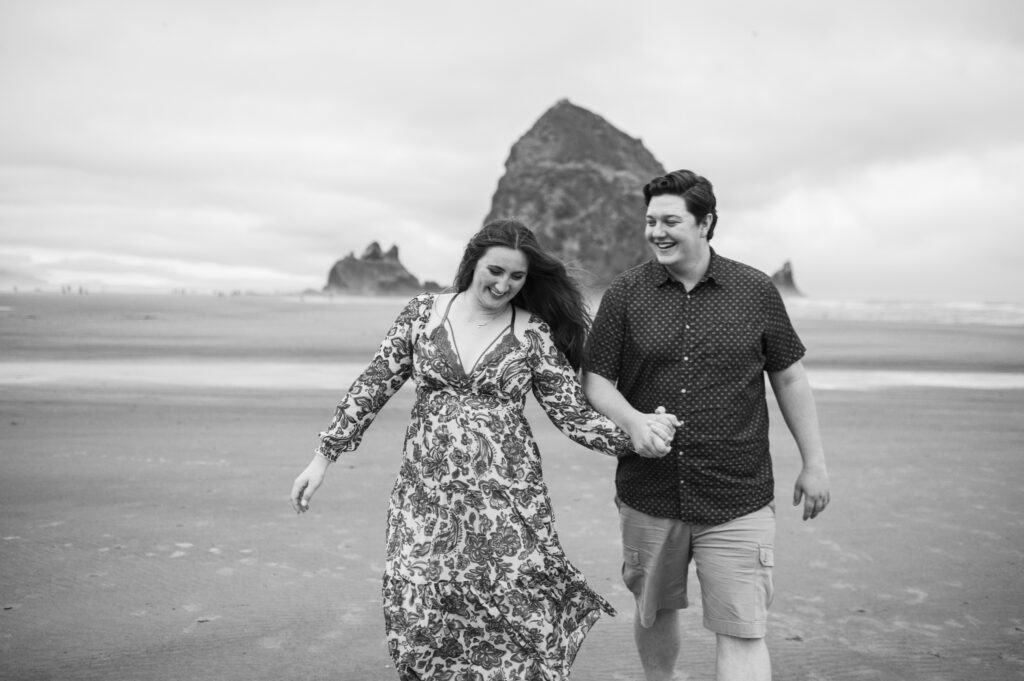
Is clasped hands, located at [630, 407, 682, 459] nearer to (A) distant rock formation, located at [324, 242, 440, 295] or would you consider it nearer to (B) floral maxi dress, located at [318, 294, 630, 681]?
(B) floral maxi dress, located at [318, 294, 630, 681]

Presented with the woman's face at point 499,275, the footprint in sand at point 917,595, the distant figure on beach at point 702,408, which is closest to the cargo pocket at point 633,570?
the distant figure on beach at point 702,408

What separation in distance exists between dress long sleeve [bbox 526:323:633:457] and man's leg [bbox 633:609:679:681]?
0.81 metres

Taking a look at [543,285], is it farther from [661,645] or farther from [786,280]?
[786,280]

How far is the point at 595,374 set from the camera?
3.51 m

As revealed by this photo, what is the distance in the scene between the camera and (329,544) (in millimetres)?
5891

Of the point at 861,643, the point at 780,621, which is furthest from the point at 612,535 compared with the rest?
the point at 861,643

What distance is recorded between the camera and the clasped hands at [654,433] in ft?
10.4

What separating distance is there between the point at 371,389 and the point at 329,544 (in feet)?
9.33

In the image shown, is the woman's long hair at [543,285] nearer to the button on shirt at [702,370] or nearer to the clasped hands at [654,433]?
the button on shirt at [702,370]

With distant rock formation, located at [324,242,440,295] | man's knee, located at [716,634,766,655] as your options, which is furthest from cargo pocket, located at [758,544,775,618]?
distant rock formation, located at [324,242,440,295]

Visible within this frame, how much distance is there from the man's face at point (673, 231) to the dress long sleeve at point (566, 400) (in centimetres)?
57

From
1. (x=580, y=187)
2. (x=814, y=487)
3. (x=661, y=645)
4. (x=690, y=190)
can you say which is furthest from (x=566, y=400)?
(x=580, y=187)

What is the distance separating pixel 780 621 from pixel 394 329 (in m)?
2.90

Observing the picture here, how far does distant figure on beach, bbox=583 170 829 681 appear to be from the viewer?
3.29 metres
